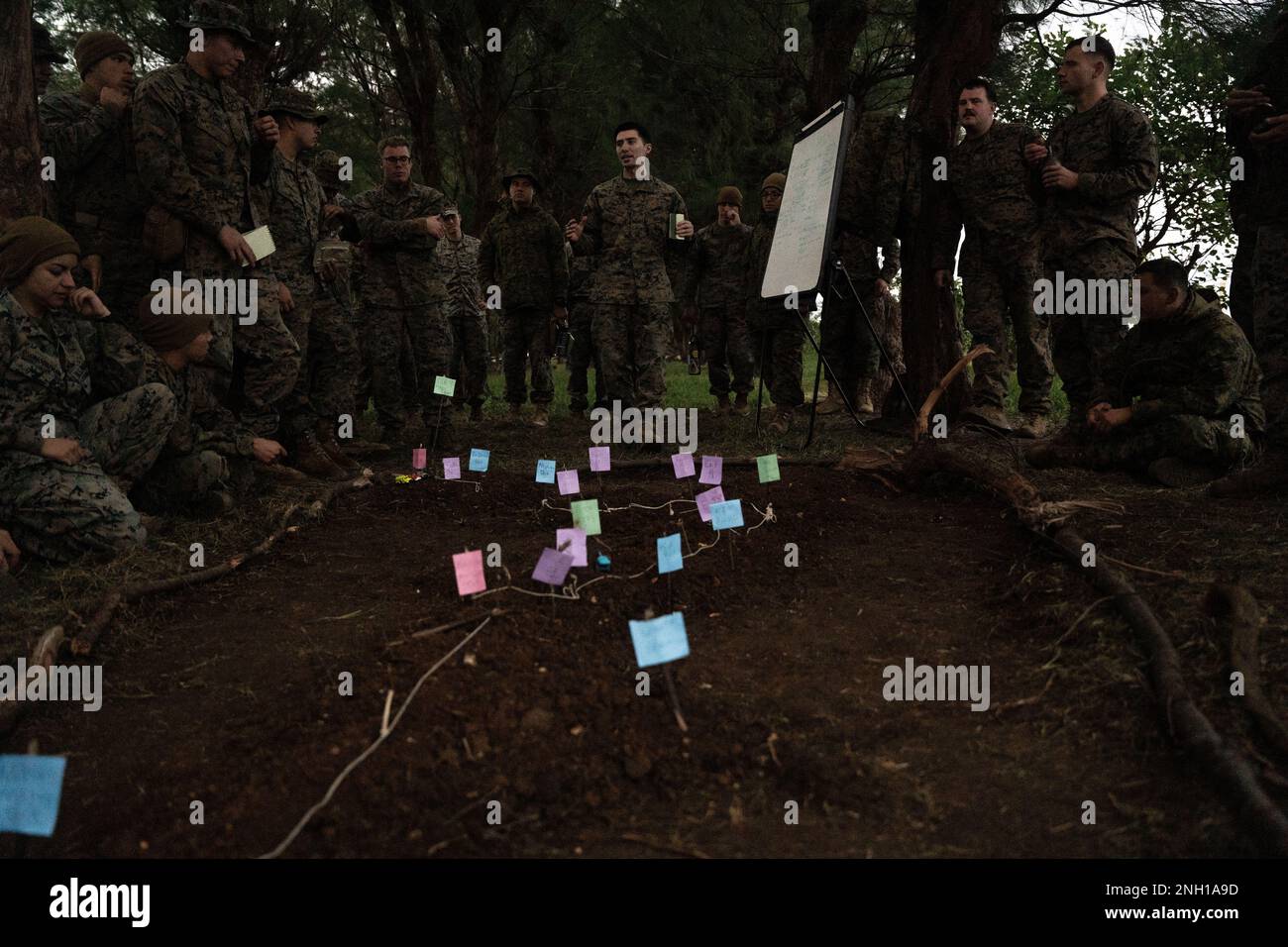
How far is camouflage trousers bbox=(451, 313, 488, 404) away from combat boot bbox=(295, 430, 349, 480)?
2.76 m

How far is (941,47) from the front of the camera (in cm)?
627

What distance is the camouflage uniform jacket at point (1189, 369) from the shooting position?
Result: 4488 millimetres

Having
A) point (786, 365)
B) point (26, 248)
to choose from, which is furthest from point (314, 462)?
point (786, 365)

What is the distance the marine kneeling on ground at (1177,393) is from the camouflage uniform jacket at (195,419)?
4.21 meters

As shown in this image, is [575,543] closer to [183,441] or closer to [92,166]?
[183,441]

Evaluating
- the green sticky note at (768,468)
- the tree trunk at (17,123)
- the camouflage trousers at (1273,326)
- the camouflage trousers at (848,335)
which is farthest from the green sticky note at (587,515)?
the camouflage trousers at (848,335)

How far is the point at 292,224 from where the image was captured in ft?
17.7

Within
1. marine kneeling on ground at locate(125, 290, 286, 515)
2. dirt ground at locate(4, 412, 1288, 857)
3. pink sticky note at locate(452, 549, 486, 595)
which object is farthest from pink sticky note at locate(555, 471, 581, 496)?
marine kneeling on ground at locate(125, 290, 286, 515)

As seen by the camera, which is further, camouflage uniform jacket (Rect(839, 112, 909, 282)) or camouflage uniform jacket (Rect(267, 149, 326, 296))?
camouflage uniform jacket (Rect(839, 112, 909, 282))

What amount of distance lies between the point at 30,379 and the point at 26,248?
0.49m

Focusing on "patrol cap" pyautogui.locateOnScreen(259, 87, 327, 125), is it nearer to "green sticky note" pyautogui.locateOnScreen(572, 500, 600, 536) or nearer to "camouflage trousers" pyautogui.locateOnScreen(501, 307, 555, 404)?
"camouflage trousers" pyautogui.locateOnScreen(501, 307, 555, 404)

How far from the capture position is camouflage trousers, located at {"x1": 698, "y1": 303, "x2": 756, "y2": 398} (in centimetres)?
834
